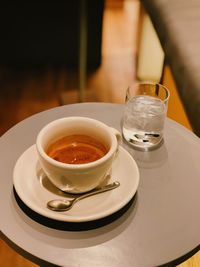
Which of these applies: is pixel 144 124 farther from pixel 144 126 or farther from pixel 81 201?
pixel 81 201

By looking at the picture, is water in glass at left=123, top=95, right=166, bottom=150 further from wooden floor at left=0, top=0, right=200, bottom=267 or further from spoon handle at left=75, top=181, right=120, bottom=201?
wooden floor at left=0, top=0, right=200, bottom=267

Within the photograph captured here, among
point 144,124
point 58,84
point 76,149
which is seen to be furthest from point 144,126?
point 58,84

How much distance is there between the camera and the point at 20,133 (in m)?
0.77

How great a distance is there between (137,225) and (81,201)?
9 cm

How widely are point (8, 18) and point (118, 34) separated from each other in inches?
28.2

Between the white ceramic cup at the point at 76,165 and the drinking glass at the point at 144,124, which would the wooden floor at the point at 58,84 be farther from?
the white ceramic cup at the point at 76,165

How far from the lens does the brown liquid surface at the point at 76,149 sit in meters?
0.66

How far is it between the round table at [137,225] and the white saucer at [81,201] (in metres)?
0.02

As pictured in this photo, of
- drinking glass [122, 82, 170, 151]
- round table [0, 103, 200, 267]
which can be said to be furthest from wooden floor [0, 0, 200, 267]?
round table [0, 103, 200, 267]

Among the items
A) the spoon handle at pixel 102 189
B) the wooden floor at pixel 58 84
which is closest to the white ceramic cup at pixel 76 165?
the spoon handle at pixel 102 189

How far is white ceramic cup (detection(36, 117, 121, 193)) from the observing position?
600mm

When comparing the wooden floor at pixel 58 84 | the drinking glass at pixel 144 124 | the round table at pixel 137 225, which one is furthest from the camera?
the wooden floor at pixel 58 84

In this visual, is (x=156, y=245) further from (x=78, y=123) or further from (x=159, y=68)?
(x=159, y=68)

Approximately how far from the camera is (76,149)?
0.68 metres
